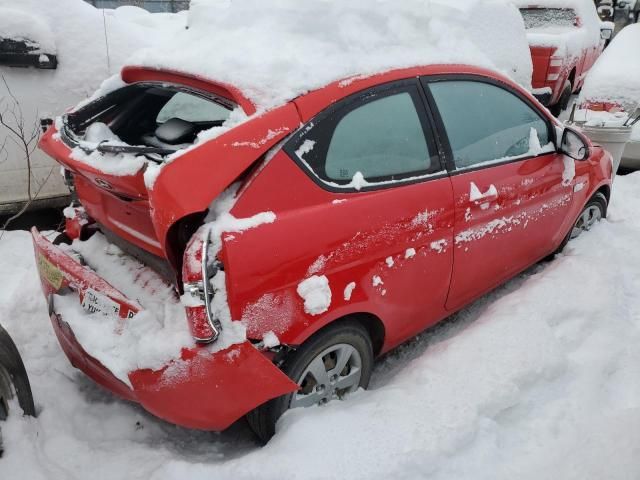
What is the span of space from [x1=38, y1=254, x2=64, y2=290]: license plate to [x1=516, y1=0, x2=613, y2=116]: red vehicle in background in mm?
7416

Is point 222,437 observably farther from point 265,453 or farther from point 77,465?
point 77,465

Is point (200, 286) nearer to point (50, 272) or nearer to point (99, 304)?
point (99, 304)

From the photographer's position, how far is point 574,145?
336cm

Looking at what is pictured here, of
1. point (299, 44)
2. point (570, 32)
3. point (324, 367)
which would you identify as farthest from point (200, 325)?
point (570, 32)

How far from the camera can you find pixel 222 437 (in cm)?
254

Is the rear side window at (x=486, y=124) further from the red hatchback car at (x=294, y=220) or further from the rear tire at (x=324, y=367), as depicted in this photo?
the rear tire at (x=324, y=367)

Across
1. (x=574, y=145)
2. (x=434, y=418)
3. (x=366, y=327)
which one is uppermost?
(x=574, y=145)

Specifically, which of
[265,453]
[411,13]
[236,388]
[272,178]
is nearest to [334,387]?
[265,453]

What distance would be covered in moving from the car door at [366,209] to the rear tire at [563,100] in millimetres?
7067

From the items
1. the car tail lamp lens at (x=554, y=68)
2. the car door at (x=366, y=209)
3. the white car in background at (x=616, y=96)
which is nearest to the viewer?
the car door at (x=366, y=209)

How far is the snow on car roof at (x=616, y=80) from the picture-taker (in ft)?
18.8

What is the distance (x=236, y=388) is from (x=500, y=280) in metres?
1.95

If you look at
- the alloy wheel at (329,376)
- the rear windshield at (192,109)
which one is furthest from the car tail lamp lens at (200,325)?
the rear windshield at (192,109)

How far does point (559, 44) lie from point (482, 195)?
21.0 ft
